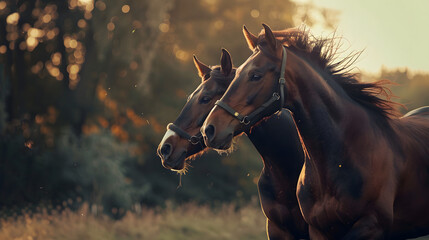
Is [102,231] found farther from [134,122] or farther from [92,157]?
[134,122]

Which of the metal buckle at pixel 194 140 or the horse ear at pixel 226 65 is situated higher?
the horse ear at pixel 226 65

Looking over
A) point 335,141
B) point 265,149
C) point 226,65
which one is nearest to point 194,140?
point 265,149

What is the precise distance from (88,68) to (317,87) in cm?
1312

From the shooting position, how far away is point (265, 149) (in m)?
6.61

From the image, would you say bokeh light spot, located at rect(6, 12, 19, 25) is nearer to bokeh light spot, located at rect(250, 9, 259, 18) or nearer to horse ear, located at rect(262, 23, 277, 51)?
bokeh light spot, located at rect(250, 9, 259, 18)

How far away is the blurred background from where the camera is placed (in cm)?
1383

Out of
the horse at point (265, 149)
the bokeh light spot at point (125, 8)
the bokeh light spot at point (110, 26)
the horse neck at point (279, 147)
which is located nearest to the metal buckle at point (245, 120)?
the horse at point (265, 149)

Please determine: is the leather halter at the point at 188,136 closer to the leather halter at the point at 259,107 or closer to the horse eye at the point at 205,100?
the horse eye at the point at 205,100

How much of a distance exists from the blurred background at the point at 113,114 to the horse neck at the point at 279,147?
639 cm

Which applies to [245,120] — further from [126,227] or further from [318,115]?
[126,227]

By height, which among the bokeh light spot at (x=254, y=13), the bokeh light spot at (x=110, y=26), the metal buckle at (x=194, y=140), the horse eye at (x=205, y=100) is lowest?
the metal buckle at (x=194, y=140)

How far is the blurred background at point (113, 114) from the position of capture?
13828mm

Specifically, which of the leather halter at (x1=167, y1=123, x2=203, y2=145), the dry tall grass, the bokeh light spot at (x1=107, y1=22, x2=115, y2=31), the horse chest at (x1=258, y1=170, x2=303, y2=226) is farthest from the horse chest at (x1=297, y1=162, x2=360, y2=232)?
the bokeh light spot at (x1=107, y1=22, x2=115, y2=31)

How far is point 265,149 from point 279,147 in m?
0.16
